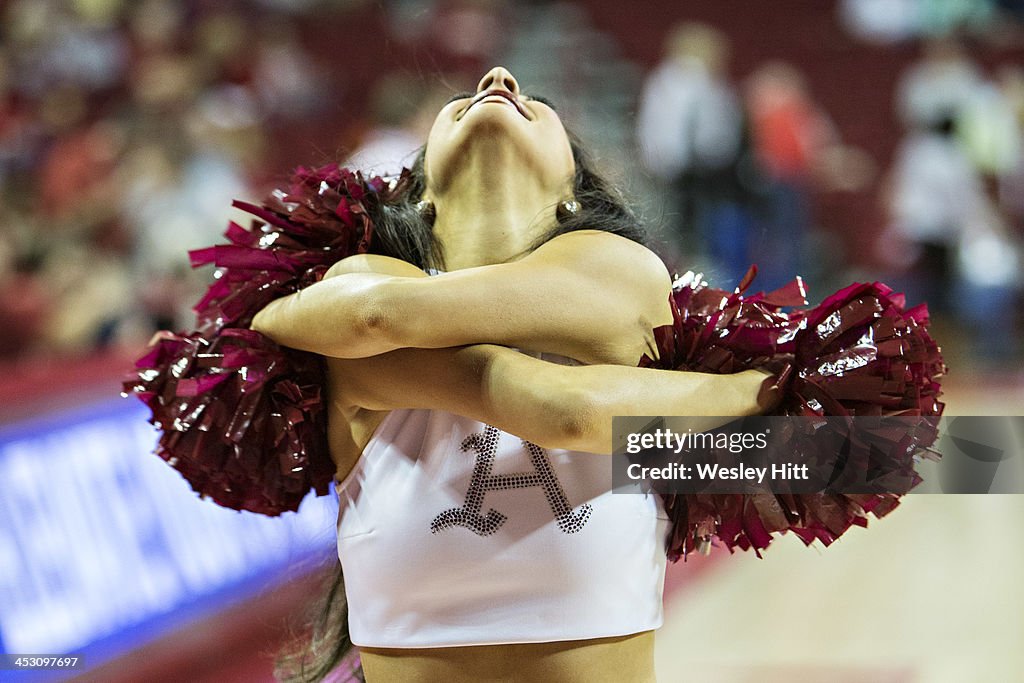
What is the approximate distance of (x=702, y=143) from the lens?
788 cm

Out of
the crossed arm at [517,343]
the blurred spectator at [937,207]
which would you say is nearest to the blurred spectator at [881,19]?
the blurred spectator at [937,207]

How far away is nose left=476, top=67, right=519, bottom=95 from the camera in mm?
1544

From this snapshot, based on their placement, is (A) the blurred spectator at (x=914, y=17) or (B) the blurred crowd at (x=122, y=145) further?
(A) the blurred spectator at (x=914, y=17)

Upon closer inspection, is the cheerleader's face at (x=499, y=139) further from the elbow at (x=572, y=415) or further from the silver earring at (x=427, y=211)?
the elbow at (x=572, y=415)

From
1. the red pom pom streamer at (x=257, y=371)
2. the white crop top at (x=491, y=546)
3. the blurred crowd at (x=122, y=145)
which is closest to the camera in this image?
the white crop top at (x=491, y=546)

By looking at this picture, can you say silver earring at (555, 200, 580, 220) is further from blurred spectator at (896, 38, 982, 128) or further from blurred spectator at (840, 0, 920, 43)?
blurred spectator at (840, 0, 920, 43)

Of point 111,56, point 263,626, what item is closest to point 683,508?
point 263,626

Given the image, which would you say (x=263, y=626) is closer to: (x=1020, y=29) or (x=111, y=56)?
(x=111, y=56)

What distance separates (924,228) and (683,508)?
7279 millimetres

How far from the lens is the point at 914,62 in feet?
A: 30.2

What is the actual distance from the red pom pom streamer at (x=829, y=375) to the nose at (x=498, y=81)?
0.38m

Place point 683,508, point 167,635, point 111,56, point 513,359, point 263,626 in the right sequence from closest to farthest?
point 513,359, point 683,508, point 167,635, point 263,626, point 111,56

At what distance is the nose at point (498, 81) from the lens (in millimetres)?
1544

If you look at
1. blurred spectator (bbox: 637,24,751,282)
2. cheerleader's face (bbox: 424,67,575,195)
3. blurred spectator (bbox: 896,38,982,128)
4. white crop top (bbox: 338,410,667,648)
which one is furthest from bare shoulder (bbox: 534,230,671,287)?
blurred spectator (bbox: 896,38,982,128)
